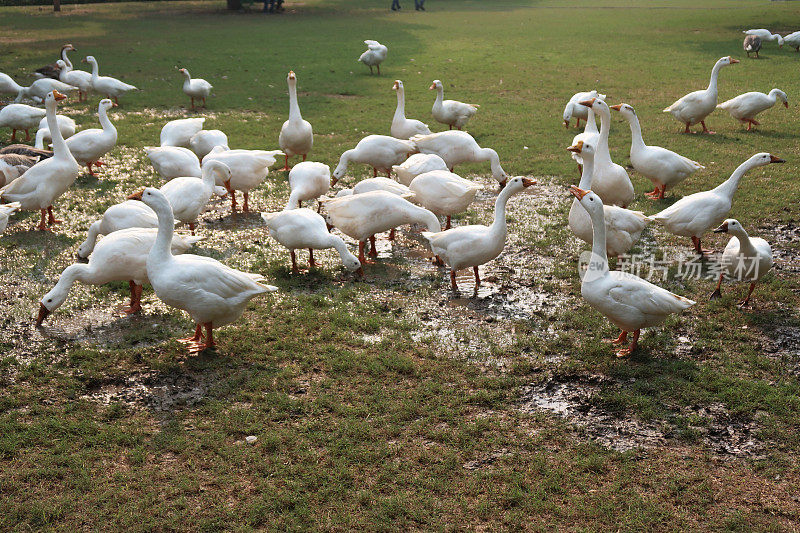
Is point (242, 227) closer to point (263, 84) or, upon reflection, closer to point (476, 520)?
point (476, 520)

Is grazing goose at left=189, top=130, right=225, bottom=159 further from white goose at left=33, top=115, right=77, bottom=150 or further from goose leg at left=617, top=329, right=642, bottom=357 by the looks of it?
goose leg at left=617, top=329, right=642, bottom=357

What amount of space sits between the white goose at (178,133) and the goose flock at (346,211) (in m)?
0.02

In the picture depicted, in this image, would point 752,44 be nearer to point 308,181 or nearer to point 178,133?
point 308,181

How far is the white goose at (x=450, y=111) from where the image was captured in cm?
1333

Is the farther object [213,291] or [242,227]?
[242,227]

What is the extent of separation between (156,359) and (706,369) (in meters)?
4.91

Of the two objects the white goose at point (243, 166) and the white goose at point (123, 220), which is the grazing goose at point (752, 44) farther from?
the white goose at point (123, 220)

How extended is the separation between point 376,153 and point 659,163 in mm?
4198

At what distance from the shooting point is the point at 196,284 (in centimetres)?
582

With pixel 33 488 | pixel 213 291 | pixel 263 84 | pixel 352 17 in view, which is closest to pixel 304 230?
pixel 213 291

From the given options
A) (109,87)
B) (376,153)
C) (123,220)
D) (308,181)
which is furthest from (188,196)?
(109,87)

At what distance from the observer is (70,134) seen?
11953mm

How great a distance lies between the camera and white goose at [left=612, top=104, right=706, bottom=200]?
9523 mm

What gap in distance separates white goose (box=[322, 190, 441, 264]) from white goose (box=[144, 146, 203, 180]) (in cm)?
288
